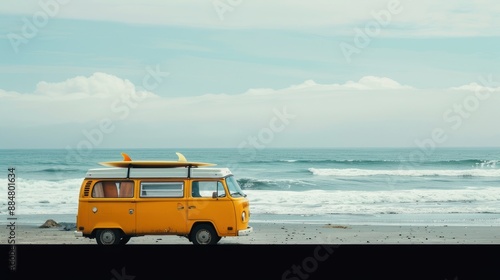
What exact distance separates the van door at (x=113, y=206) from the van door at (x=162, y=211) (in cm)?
18

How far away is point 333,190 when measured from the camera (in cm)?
4331

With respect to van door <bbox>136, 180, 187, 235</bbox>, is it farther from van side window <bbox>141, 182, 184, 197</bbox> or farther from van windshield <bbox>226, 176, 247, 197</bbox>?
van windshield <bbox>226, 176, 247, 197</bbox>

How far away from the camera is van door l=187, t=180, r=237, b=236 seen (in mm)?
13742

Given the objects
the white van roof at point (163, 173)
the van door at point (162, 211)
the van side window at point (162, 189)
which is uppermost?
the white van roof at point (163, 173)

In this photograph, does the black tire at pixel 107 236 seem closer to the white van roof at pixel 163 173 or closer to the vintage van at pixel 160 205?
the vintage van at pixel 160 205

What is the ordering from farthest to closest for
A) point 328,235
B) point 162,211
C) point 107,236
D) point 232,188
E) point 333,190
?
point 333,190 → point 328,235 → point 232,188 → point 107,236 → point 162,211

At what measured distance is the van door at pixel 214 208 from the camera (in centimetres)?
1374

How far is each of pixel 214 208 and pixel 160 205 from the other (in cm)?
103

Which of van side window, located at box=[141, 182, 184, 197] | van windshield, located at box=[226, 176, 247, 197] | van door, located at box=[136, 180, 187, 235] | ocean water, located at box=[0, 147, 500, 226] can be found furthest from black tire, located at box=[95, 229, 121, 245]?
ocean water, located at box=[0, 147, 500, 226]

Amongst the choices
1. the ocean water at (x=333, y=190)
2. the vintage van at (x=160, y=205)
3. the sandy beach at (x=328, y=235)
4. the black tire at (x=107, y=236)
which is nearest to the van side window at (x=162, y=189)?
the vintage van at (x=160, y=205)

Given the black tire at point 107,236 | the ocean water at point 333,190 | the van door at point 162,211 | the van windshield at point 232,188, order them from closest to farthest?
the van door at point 162,211
the black tire at point 107,236
the van windshield at point 232,188
the ocean water at point 333,190

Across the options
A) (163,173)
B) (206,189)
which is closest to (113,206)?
(163,173)

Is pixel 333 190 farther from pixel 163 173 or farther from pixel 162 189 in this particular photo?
pixel 163 173

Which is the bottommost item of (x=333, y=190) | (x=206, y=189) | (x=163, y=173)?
(x=206, y=189)
